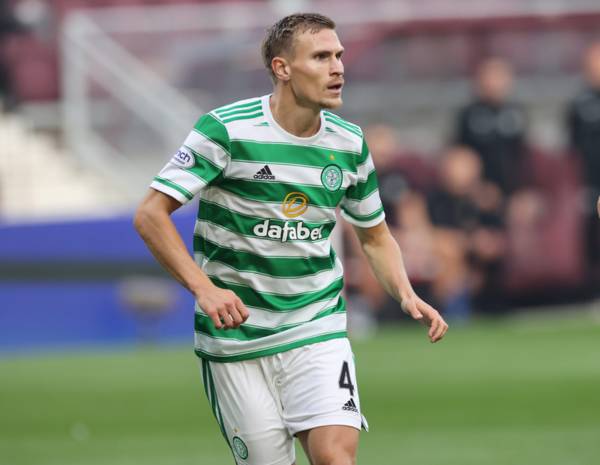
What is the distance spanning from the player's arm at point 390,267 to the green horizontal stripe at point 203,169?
2.78ft

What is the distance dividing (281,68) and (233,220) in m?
0.64

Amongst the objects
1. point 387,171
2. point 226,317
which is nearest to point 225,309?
point 226,317

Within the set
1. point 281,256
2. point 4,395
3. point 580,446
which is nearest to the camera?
point 281,256

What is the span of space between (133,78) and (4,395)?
594cm

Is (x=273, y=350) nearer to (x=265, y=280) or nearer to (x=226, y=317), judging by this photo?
(x=265, y=280)

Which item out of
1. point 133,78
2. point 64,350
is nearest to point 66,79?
point 133,78

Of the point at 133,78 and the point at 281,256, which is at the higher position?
the point at 133,78

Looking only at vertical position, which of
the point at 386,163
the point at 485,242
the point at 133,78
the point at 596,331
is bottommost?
the point at 596,331

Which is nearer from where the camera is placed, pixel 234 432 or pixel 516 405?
pixel 234 432

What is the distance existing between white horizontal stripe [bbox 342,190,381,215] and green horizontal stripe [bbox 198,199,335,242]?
0.87 feet

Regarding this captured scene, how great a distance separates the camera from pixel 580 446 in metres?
8.95

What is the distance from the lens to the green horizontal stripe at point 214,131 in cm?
562

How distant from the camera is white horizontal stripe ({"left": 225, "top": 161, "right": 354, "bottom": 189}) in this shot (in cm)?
571

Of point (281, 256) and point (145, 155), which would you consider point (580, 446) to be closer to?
point (281, 256)
